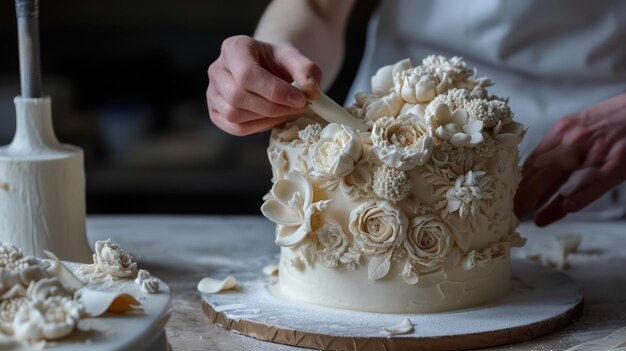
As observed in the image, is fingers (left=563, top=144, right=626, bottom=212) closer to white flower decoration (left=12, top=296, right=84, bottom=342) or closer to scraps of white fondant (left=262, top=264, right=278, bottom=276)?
scraps of white fondant (left=262, top=264, right=278, bottom=276)

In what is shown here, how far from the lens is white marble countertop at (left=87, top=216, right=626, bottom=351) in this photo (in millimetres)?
1220

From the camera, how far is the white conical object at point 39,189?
1.38 m

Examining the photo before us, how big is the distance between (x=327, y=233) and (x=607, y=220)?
0.96 metres

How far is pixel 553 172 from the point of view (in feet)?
5.22

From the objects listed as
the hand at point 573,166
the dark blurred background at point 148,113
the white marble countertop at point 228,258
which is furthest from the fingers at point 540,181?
the dark blurred background at point 148,113

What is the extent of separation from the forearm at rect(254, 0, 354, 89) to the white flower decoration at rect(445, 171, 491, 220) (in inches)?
23.5

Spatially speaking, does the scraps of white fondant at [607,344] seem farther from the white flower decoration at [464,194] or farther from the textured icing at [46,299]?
the textured icing at [46,299]

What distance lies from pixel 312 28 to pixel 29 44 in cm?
65

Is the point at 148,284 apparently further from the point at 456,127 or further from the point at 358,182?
the point at 456,127

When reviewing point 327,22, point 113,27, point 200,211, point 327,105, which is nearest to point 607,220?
point 327,22

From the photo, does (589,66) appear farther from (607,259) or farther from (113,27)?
(113,27)

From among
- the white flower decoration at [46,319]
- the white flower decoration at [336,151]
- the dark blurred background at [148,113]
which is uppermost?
the white flower decoration at [336,151]

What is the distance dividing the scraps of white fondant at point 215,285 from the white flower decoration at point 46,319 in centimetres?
52

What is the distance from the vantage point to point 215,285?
1.38 m
